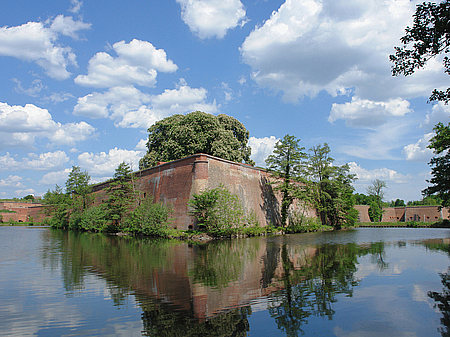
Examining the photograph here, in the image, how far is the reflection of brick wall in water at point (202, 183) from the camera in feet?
82.3

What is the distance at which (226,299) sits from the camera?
21.3 ft

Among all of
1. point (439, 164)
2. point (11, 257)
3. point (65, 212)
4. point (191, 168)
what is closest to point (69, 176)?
point (65, 212)

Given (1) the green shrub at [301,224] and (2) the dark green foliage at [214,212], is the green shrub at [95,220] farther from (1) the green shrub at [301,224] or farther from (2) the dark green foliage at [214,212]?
(1) the green shrub at [301,224]

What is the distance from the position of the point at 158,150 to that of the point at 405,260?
33.9m

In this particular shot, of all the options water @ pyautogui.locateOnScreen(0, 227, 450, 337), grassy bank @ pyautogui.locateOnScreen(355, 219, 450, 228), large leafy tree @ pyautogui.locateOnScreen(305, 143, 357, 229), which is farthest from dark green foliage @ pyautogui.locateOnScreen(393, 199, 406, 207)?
water @ pyautogui.locateOnScreen(0, 227, 450, 337)

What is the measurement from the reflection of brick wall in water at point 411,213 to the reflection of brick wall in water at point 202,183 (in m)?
35.7

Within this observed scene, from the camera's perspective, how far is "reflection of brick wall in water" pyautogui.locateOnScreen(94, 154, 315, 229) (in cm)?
2509

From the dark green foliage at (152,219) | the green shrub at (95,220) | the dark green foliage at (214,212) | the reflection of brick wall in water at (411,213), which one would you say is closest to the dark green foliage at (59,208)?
the green shrub at (95,220)

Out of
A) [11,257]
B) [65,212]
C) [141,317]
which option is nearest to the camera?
[141,317]

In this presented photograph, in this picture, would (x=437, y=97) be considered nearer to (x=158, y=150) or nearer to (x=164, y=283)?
(x=164, y=283)

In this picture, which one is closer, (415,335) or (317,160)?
(415,335)

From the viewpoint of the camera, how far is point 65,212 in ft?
147

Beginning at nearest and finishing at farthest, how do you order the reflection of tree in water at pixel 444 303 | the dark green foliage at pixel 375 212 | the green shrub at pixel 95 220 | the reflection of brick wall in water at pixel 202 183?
the reflection of tree in water at pixel 444 303 → the reflection of brick wall in water at pixel 202 183 → the green shrub at pixel 95 220 → the dark green foliage at pixel 375 212

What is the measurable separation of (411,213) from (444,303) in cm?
6842
